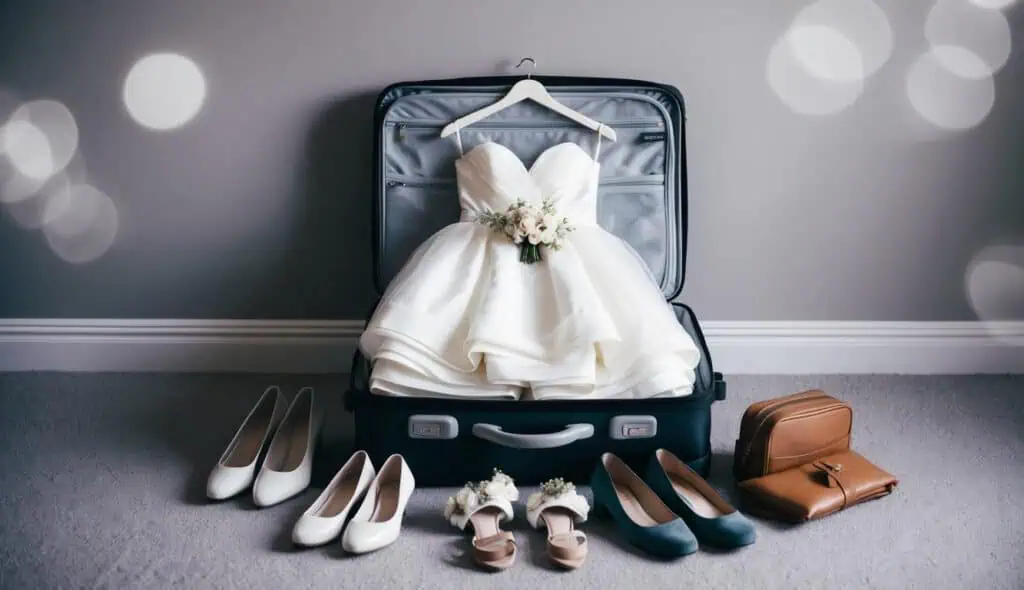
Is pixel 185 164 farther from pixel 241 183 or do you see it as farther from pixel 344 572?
pixel 344 572

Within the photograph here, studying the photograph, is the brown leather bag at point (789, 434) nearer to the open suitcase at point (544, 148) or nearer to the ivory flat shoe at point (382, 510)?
the open suitcase at point (544, 148)

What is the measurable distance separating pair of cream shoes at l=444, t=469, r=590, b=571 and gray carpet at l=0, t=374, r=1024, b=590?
4cm


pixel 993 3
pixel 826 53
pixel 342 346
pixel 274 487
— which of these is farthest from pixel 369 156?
pixel 993 3

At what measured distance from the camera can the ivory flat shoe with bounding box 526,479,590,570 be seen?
1685 mm

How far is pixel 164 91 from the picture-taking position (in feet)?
7.68

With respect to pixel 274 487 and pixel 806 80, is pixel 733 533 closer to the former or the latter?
pixel 274 487

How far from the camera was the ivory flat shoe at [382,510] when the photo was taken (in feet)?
5.44

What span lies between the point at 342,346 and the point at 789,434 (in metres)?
1.23

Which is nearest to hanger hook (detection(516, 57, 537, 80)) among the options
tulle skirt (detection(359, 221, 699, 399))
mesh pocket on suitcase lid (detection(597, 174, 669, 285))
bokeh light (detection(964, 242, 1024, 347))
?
mesh pocket on suitcase lid (detection(597, 174, 669, 285))

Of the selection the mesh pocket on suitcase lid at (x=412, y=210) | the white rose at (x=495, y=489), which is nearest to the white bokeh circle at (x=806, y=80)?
the mesh pocket on suitcase lid at (x=412, y=210)

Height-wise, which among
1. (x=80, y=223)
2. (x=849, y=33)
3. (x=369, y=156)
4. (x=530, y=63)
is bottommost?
(x=80, y=223)

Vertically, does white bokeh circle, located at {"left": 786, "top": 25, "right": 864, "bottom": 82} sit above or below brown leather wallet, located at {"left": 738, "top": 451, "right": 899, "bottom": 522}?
above

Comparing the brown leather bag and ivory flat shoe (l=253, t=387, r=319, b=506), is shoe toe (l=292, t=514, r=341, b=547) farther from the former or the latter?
the brown leather bag

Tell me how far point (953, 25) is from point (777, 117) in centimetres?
48
